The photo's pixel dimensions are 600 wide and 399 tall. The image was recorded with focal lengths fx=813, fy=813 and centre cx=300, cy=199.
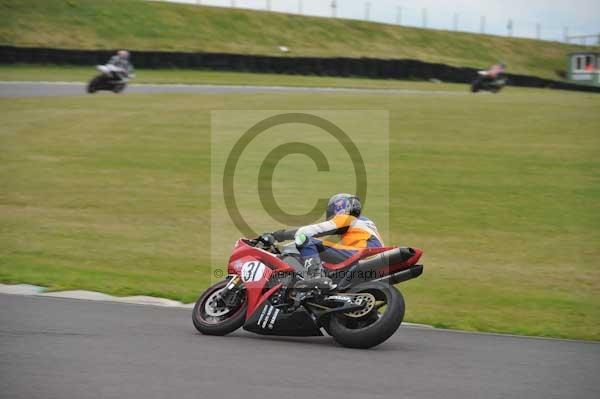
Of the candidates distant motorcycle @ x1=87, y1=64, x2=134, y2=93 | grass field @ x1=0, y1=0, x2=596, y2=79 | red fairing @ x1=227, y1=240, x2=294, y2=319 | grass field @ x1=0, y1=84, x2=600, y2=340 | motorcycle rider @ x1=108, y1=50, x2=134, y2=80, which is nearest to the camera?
red fairing @ x1=227, y1=240, x2=294, y2=319

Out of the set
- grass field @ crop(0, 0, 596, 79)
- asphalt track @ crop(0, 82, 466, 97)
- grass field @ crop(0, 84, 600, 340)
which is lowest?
grass field @ crop(0, 84, 600, 340)

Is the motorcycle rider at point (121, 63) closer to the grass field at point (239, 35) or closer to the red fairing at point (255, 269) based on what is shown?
the grass field at point (239, 35)

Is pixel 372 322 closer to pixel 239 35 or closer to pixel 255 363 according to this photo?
pixel 255 363

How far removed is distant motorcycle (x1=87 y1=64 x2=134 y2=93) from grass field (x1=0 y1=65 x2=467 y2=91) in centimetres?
359

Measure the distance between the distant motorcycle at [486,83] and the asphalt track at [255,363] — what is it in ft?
96.8

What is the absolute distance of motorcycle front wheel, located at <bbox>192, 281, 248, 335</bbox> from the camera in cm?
753

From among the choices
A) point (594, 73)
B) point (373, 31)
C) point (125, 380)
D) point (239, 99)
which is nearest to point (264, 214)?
point (125, 380)

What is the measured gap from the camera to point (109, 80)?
27.8 meters

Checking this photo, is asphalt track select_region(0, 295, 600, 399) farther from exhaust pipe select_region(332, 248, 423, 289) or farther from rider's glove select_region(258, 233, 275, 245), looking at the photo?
rider's glove select_region(258, 233, 275, 245)

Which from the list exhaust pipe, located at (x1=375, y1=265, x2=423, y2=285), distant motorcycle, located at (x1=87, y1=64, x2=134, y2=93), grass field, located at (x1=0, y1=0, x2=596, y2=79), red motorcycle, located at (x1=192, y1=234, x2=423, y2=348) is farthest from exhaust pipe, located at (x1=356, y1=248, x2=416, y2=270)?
grass field, located at (x1=0, y1=0, x2=596, y2=79)

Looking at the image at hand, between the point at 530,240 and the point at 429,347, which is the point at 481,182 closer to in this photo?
the point at 530,240

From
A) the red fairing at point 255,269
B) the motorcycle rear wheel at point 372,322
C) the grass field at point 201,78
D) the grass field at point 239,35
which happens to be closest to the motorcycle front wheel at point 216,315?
the red fairing at point 255,269

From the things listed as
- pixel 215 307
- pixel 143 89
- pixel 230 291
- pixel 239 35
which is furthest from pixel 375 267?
pixel 239 35

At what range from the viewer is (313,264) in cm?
754
